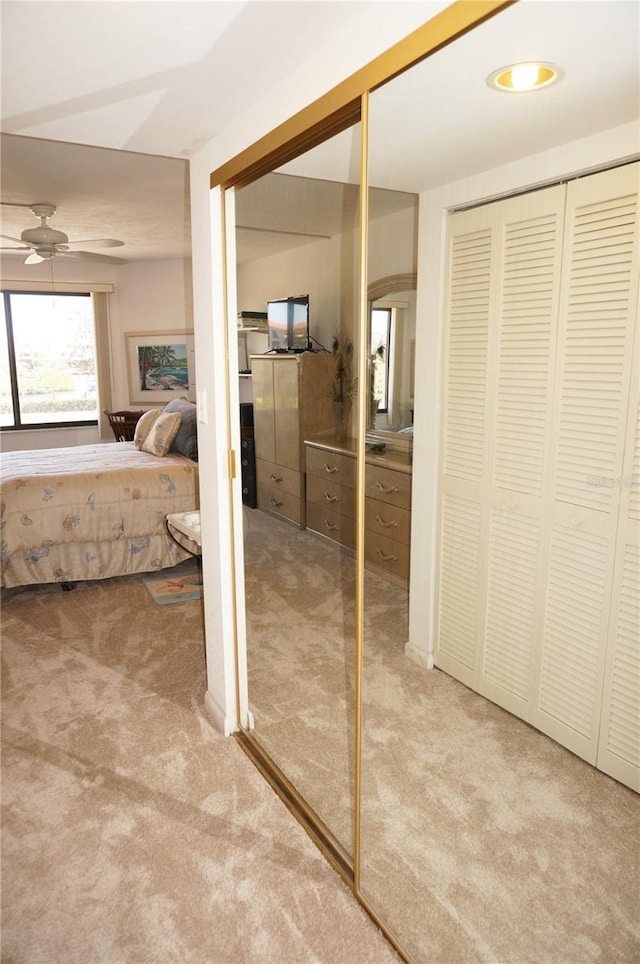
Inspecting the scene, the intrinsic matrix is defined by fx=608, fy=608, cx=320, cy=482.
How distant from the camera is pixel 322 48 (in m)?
1.37

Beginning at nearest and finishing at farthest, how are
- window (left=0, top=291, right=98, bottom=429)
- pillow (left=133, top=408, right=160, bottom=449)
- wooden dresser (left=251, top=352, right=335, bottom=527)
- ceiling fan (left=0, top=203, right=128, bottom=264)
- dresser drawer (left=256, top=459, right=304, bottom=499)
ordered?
wooden dresser (left=251, top=352, right=335, bottom=527) < dresser drawer (left=256, top=459, right=304, bottom=499) < ceiling fan (left=0, top=203, right=128, bottom=264) < window (left=0, top=291, right=98, bottom=429) < pillow (left=133, top=408, right=160, bottom=449)

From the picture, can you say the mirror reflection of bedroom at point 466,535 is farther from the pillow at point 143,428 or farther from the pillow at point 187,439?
the pillow at point 143,428

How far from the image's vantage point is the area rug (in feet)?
11.7

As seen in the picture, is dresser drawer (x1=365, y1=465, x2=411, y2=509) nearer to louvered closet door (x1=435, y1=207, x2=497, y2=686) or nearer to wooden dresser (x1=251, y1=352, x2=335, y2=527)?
louvered closet door (x1=435, y1=207, x2=497, y2=686)

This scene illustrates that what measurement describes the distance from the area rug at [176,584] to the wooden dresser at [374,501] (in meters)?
2.16

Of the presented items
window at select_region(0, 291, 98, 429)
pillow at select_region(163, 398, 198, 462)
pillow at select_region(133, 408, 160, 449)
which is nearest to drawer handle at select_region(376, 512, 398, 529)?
pillow at select_region(163, 398, 198, 462)

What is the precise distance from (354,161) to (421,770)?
1.39 meters

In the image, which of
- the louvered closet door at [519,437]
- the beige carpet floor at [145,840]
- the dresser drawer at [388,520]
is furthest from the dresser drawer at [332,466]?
the beige carpet floor at [145,840]

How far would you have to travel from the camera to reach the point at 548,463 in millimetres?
1074

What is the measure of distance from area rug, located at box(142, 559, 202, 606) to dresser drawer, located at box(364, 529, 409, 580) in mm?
2329

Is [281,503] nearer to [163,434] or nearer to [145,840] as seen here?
[145,840]

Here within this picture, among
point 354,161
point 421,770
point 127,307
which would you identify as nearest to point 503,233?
point 354,161

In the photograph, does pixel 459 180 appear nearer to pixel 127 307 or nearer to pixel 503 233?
pixel 503 233

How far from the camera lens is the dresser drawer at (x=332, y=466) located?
4.91ft
